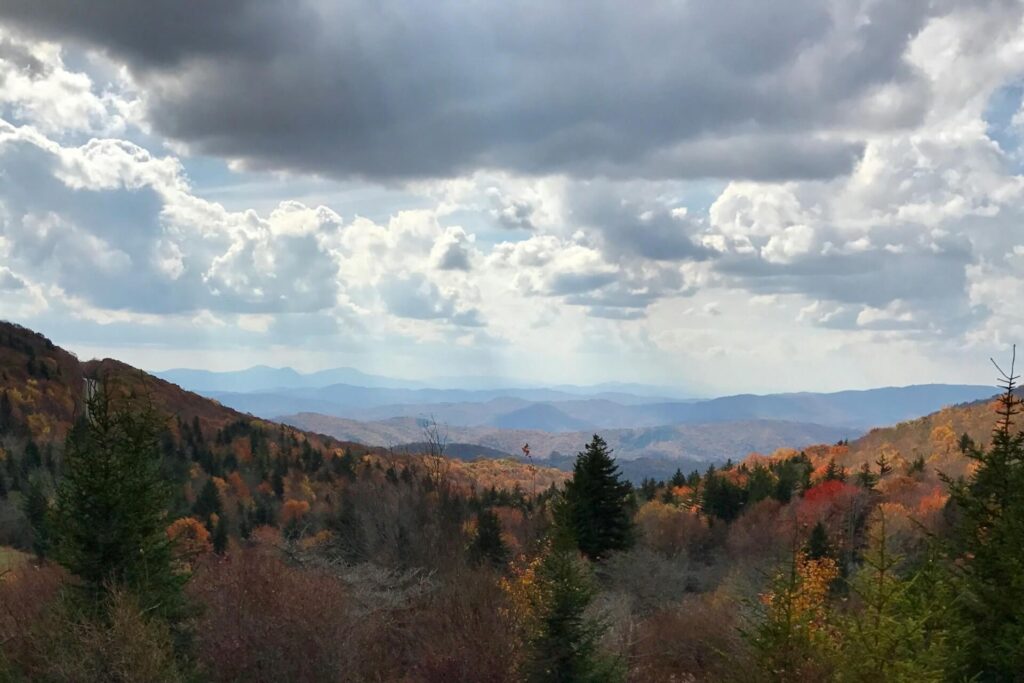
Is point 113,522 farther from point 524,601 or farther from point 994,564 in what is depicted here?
point 994,564

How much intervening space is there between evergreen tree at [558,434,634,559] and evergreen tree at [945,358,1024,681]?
22.8 meters

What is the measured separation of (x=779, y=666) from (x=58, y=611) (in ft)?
56.5

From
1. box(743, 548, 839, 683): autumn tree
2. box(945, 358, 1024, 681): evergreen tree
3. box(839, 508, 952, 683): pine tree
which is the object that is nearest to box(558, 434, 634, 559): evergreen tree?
box(945, 358, 1024, 681): evergreen tree

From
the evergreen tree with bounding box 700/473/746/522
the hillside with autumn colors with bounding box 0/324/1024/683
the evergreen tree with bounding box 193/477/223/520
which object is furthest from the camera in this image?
the evergreen tree with bounding box 193/477/223/520

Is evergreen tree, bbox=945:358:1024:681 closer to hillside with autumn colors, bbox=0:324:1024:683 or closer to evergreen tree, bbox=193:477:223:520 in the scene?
hillside with autumn colors, bbox=0:324:1024:683

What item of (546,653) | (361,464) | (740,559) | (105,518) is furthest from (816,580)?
(361,464)

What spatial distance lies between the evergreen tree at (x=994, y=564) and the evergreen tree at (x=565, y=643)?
27.1 ft

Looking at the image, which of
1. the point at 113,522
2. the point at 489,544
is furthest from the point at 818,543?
the point at 113,522

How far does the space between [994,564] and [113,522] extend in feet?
71.7

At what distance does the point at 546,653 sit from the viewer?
19.6 m

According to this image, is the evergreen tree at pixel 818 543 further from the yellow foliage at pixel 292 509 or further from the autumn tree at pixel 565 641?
the yellow foliage at pixel 292 509

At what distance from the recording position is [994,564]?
18109 mm

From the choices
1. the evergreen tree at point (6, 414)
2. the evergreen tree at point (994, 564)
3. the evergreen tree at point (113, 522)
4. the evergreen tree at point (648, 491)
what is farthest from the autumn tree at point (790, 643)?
the evergreen tree at point (6, 414)

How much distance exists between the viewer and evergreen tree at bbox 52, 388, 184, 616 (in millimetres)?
19906
